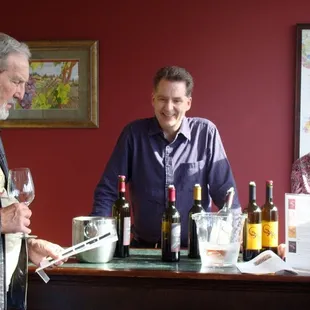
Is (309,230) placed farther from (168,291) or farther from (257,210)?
(168,291)

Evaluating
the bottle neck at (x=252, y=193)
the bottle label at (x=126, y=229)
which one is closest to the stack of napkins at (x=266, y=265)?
the bottle neck at (x=252, y=193)

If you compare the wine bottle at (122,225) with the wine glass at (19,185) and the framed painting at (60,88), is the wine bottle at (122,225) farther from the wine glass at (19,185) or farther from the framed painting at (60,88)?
the framed painting at (60,88)

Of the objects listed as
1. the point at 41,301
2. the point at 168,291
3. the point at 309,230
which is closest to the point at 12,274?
the point at 41,301

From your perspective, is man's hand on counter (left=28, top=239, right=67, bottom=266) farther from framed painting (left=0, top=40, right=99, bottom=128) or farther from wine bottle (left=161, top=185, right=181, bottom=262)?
framed painting (left=0, top=40, right=99, bottom=128)

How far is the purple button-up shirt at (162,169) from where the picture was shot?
2.65 metres

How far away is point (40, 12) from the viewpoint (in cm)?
399

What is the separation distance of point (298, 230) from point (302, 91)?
6.58 ft

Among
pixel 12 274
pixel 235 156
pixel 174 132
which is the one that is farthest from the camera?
pixel 235 156

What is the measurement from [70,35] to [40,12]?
0.29 meters

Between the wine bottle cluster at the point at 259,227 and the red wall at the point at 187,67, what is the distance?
5.40ft

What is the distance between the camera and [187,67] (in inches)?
152

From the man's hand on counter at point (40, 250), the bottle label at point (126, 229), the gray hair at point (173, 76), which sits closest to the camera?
the man's hand on counter at point (40, 250)

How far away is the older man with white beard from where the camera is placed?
1.67 m

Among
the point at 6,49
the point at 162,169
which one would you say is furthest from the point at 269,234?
the point at 6,49
